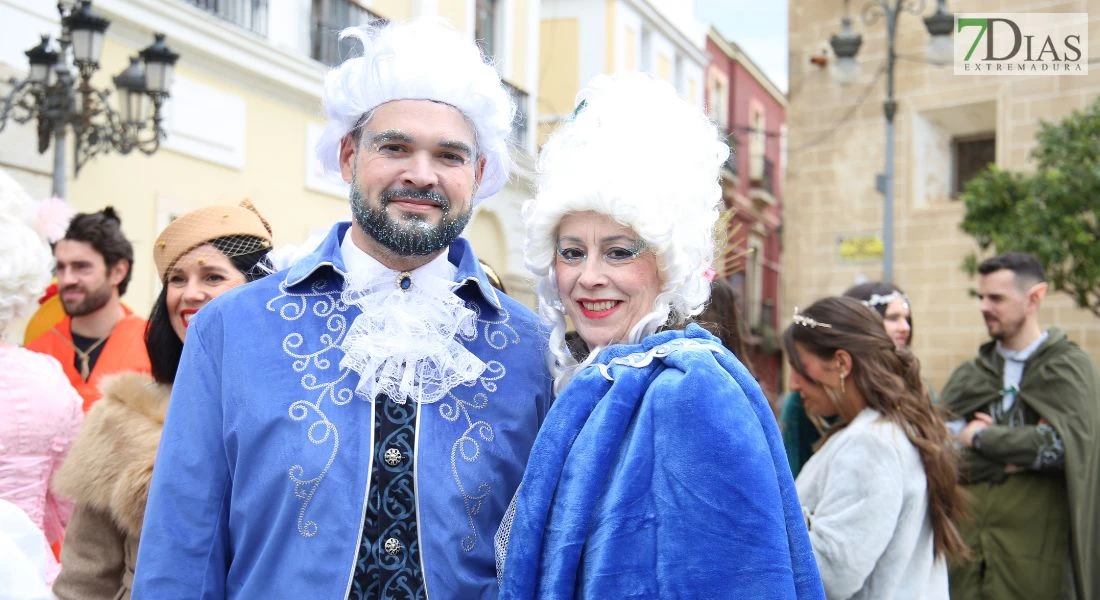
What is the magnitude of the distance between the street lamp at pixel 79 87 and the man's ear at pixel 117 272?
7.00 ft

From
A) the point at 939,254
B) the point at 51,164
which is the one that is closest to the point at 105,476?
the point at 51,164

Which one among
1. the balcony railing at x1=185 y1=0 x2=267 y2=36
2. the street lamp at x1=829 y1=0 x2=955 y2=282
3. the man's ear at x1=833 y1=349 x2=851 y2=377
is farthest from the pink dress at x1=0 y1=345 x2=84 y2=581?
the street lamp at x1=829 y1=0 x2=955 y2=282

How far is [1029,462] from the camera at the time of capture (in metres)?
4.82

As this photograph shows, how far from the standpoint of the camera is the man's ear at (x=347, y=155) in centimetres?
261

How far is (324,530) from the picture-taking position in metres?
2.25

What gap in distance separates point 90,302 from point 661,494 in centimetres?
343

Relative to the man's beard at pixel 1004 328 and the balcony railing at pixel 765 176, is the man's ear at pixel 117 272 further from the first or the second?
the balcony railing at pixel 765 176

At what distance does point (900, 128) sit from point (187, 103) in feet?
25.7

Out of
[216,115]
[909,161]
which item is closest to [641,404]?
[216,115]

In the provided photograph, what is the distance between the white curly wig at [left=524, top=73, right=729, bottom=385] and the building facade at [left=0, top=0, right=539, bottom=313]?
5.02m

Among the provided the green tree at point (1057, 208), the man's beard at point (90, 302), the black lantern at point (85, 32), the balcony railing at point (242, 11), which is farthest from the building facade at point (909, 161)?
the man's beard at point (90, 302)

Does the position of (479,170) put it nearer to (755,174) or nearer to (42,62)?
(42,62)

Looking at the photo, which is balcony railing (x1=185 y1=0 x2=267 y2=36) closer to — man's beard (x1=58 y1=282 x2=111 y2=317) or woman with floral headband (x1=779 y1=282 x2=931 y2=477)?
man's beard (x1=58 y1=282 x2=111 y2=317)

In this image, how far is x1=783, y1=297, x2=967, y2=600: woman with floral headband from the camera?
3.46m
